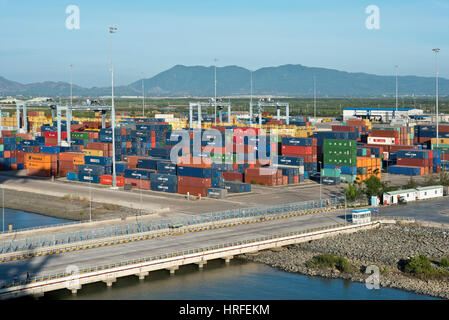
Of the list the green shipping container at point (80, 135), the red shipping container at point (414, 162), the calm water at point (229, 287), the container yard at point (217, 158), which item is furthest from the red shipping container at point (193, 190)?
the green shipping container at point (80, 135)

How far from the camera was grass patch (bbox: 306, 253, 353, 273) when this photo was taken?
3262 centimetres

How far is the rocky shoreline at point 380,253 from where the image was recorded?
30828 millimetres

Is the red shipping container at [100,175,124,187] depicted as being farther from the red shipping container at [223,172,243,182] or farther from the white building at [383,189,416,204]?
the white building at [383,189,416,204]

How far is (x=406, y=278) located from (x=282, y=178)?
92.3ft

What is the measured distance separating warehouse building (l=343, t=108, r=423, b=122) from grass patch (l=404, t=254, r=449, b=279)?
8351 cm

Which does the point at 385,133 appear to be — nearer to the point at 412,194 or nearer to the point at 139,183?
the point at 412,194

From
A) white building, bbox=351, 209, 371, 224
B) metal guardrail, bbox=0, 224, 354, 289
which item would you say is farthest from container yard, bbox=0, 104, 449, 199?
metal guardrail, bbox=0, 224, 354, 289

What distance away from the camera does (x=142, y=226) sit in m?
39.4

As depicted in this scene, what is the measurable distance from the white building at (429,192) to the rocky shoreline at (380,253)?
36.7ft

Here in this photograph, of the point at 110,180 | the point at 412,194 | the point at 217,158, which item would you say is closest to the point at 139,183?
the point at 110,180

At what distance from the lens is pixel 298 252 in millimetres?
35969
